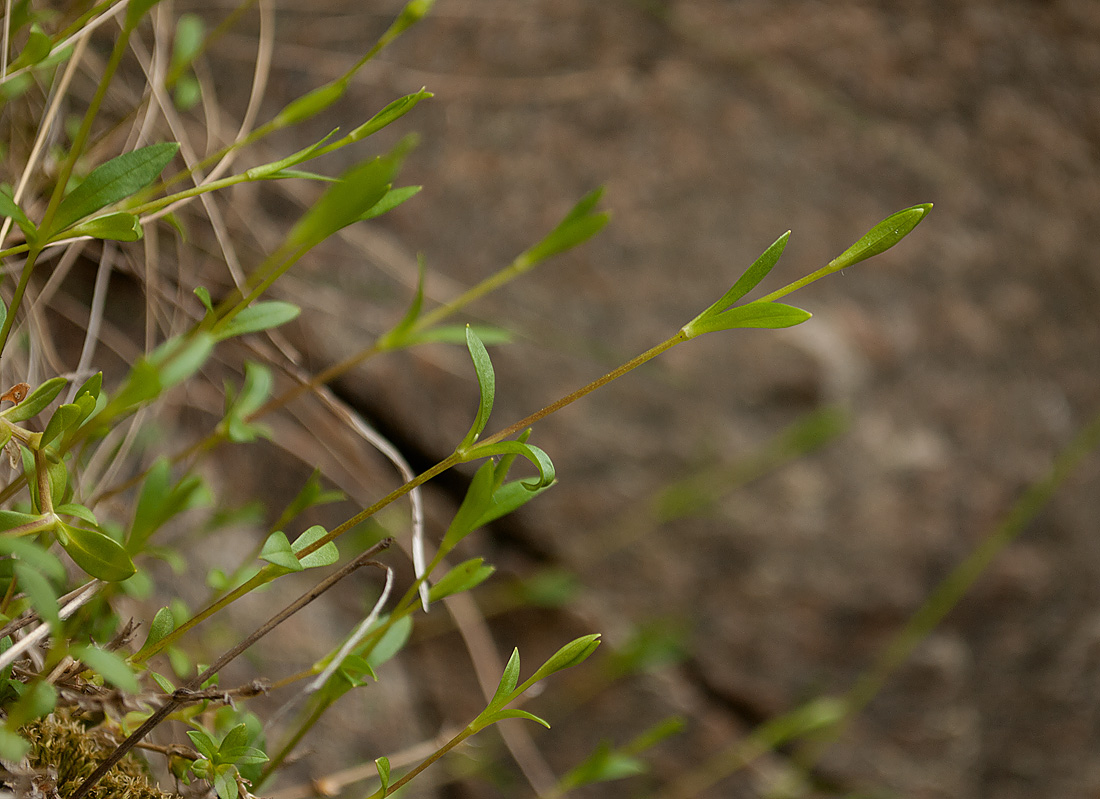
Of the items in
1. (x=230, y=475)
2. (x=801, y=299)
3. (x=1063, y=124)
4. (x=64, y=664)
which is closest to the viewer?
A: (x=64, y=664)

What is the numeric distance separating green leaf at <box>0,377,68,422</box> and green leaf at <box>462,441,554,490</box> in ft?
0.72

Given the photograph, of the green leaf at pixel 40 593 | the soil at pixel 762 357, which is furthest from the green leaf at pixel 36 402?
the soil at pixel 762 357

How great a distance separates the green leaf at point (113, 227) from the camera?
393 millimetres

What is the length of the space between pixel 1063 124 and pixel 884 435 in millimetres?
617

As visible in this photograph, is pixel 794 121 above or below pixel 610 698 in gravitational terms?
above

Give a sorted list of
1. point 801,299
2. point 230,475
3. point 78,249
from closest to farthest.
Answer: point 78,249 → point 230,475 → point 801,299

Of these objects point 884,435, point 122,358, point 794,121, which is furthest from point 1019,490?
point 122,358

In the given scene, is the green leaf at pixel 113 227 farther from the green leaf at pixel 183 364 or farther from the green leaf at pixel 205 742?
the green leaf at pixel 205 742

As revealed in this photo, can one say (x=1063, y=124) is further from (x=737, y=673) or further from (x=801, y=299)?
(x=737, y=673)

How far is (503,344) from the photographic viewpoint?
1104mm

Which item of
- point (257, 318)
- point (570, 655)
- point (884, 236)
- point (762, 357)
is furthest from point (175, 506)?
point (762, 357)

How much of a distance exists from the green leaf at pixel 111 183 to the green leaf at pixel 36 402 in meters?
0.08

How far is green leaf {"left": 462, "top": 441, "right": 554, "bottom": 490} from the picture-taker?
378mm

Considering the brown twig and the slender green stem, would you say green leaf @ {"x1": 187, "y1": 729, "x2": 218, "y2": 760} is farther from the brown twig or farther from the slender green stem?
the slender green stem
